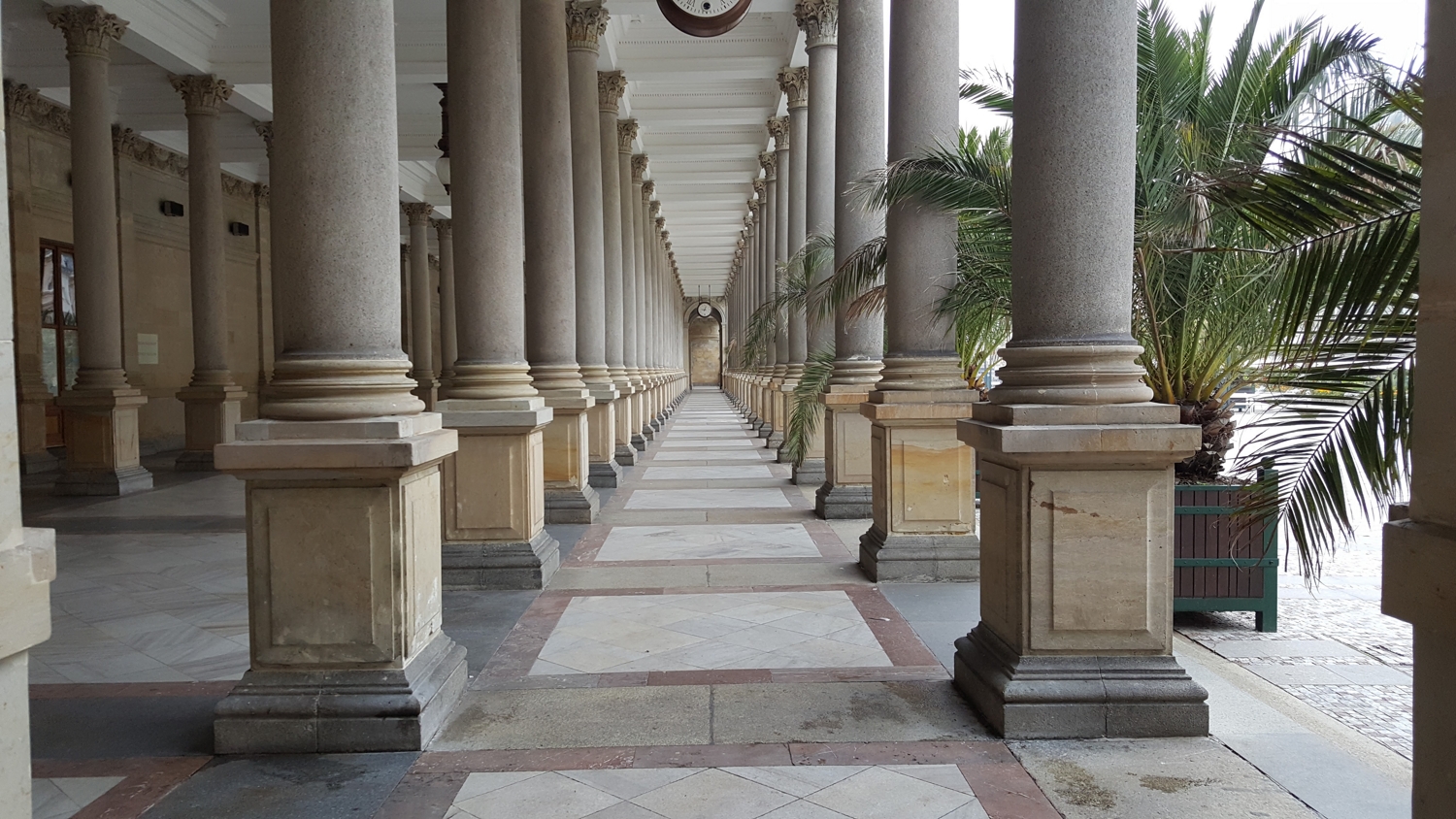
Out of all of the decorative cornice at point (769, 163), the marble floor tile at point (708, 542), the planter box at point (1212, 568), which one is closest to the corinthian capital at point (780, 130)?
the decorative cornice at point (769, 163)

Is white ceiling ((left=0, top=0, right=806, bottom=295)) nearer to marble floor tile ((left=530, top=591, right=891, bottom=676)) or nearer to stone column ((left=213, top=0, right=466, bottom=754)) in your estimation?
stone column ((left=213, top=0, right=466, bottom=754))

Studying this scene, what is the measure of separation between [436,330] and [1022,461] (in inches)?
1369

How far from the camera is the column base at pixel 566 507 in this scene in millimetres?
10398

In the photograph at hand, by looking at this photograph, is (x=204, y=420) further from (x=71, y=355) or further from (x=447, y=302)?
(x=447, y=302)

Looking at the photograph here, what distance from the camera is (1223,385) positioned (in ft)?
24.3

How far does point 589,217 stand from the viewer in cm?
1427

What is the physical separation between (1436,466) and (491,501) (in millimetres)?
6553

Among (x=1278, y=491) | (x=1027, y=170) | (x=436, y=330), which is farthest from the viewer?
(x=436, y=330)

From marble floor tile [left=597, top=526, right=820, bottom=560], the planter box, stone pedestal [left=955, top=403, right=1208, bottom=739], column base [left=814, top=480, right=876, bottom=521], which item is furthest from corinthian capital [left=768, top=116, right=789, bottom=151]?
stone pedestal [left=955, top=403, right=1208, bottom=739]

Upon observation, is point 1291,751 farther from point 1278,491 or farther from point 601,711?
point 601,711

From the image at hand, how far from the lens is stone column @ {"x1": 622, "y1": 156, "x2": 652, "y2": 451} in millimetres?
20742

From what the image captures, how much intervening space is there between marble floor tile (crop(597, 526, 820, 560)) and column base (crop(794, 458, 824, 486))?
302 centimetres

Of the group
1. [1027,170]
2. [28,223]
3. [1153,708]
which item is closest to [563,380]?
[1027,170]

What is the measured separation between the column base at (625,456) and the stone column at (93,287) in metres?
6.95
